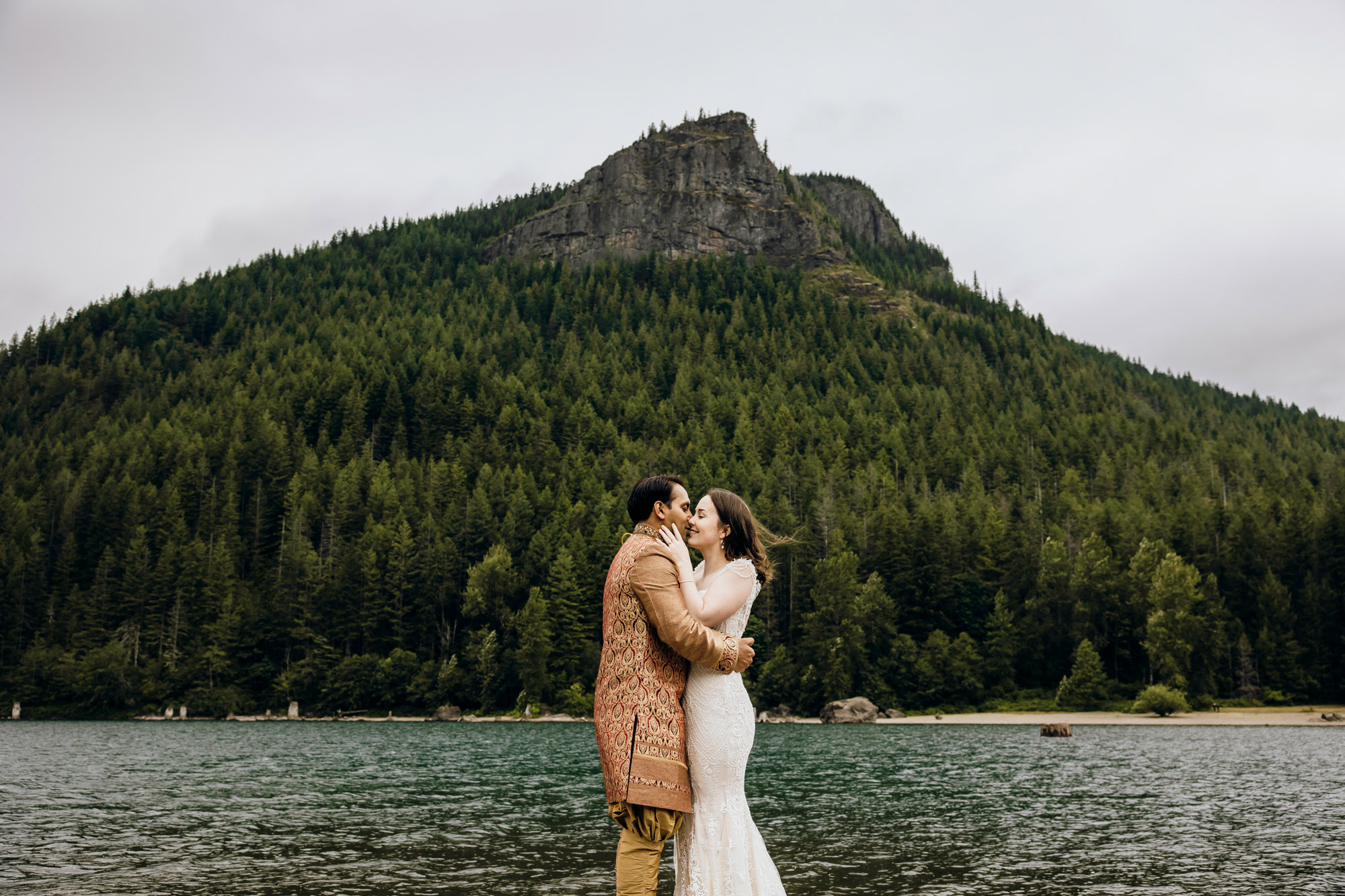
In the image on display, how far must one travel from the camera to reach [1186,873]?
62.0ft

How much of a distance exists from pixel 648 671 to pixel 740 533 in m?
1.18

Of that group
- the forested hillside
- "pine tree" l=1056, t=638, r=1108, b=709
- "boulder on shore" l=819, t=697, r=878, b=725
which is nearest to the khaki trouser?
"boulder on shore" l=819, t=697, r=878, b=725

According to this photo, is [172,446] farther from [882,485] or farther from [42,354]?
[882,485]

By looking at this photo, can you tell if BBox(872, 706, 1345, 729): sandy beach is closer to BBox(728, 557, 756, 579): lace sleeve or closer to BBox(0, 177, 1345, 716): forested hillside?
BBox(0, 177, 1345, 716): forested hillside

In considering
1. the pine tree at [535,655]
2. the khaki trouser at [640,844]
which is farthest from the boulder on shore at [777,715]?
the khaki trouser at [640,844]

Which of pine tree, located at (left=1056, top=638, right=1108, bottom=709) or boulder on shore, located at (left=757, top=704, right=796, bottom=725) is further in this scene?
boulder on shore, located at (left=757, top=704, right=796, bottom=725)

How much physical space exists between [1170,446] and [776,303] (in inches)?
3106

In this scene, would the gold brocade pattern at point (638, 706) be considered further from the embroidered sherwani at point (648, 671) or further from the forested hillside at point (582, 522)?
the forested hillside at point (582, 522)

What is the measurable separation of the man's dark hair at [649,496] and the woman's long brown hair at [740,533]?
1.03ft

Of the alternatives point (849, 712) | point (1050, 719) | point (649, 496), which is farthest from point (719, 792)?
point (1050, 719)

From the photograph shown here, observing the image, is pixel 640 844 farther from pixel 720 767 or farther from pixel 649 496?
pixel 649 496

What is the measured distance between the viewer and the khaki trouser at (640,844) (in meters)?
6.22

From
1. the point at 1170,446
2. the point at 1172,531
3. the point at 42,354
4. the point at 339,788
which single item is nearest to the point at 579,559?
the point at 1172,531

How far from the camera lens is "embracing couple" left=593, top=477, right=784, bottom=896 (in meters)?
6.25
